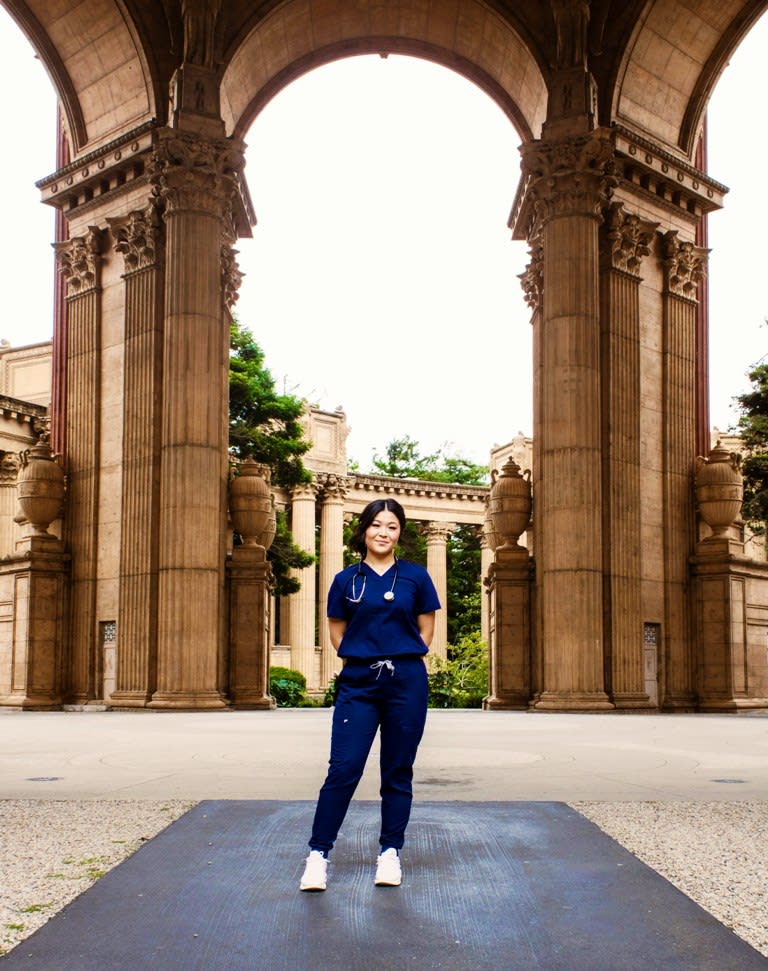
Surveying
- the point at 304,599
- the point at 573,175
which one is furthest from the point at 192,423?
the point at 304,599

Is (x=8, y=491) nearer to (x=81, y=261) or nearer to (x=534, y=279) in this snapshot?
(x=81, y=261)

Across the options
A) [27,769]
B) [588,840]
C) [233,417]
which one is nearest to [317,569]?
[233,417]

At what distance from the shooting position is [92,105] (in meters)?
29.0

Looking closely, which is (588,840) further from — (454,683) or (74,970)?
(454,683)

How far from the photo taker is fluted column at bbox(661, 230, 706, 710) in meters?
26.8

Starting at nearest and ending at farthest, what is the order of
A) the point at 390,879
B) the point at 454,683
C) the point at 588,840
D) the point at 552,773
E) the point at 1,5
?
the point at 390,879 < the point at 588,840 < the point at 552,773 < the point at 1,5 < the point at 454,683

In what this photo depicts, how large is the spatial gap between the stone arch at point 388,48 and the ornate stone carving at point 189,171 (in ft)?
7.43

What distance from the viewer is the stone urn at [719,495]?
27.1 metres

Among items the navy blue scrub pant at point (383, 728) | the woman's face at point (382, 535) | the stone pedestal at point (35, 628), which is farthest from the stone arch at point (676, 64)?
the navy blue scrub pant at point (383, 728)

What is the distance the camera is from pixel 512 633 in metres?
26.3

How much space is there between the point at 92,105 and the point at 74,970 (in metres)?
28.0

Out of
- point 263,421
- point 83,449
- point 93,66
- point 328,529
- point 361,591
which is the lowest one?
point 361,591

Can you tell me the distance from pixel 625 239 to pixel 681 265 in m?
2.21

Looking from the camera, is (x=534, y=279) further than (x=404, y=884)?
Yes
